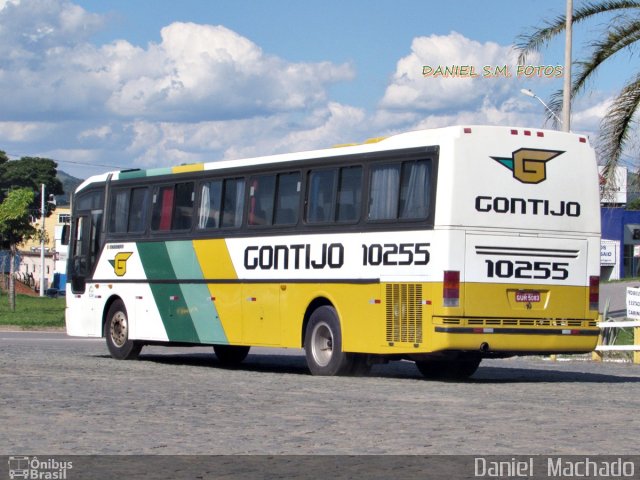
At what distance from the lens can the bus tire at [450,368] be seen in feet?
66.6

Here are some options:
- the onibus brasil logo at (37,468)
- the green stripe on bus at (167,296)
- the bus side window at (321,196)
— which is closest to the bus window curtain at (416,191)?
the bus side window at (321,196)

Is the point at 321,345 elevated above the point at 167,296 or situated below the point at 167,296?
below

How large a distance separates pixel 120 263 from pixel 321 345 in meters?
6.12

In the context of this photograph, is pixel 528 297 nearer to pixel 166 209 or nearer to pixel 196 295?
pixel 196 295

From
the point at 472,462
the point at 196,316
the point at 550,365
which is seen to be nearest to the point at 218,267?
the point at 196,316

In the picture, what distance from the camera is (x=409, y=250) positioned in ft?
59.7

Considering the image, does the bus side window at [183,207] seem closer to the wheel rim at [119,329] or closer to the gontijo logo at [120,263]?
the gontijo logo at [120,263]

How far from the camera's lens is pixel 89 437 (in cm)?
1072

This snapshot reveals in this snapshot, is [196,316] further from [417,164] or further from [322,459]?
[322,459]

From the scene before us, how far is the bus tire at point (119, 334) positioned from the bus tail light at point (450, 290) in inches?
325

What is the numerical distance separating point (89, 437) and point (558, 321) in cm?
940

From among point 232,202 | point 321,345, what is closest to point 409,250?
point 321,345

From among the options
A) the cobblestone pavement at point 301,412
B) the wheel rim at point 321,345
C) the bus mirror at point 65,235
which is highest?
the bus mirror at point 65,235

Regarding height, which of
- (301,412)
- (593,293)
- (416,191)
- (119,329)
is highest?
(416,191)
